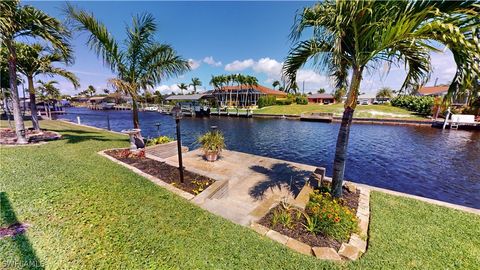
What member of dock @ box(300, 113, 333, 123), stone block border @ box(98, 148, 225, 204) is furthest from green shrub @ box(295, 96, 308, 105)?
stone block border @ box(98, 148, 225, 204)

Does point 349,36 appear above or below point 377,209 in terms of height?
above

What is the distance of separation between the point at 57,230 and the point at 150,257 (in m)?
1.54

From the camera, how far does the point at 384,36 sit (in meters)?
3.05

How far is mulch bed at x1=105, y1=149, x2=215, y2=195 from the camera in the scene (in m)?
4.73

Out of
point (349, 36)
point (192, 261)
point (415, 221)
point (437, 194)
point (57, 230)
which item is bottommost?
point (437, 194)

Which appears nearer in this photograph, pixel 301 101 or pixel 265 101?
pixel 265 101

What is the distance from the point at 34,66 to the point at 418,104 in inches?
1613

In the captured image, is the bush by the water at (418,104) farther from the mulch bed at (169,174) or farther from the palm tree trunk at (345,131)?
the mulch bed at (169,174)

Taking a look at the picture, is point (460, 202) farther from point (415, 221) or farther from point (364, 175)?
point (415, 221)

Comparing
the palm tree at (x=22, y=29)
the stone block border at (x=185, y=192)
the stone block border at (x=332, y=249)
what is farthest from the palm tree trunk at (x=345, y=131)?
the palm tree at (x=22, y=29)

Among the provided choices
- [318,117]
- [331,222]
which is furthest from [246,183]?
[318,117]

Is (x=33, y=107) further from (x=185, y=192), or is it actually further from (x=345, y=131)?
(x=345, y=131)

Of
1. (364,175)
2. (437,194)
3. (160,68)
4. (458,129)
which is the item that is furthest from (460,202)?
(458,129)

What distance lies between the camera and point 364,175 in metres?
8.63
